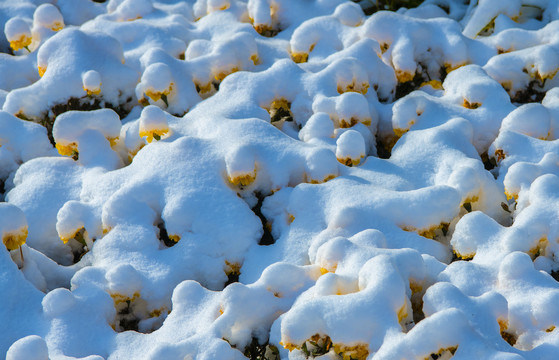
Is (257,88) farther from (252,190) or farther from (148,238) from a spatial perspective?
(148,238)

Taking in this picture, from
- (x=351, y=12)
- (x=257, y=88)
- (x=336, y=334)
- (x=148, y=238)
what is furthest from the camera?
(x=351, y=12)

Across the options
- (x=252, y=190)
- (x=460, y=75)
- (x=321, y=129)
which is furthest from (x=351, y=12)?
(x=252, y=190)

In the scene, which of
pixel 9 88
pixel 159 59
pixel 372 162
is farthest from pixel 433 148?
pixel 9 88

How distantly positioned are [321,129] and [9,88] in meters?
1.50

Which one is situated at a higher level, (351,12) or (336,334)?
(351,12)

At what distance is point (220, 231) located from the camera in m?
2.26

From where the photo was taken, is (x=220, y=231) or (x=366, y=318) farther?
(x=220, y=231)

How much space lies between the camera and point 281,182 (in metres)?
2.42

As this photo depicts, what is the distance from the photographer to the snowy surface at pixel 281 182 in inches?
73.7

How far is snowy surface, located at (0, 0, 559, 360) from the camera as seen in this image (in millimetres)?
1873

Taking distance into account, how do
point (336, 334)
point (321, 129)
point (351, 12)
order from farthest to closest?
point (351, 12) < point (321, 129) < point (336, 334)

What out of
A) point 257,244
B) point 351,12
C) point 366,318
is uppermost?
point 351,12

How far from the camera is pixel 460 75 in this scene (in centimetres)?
294

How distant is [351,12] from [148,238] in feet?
5.47
